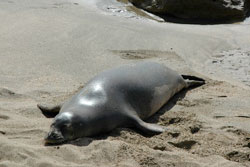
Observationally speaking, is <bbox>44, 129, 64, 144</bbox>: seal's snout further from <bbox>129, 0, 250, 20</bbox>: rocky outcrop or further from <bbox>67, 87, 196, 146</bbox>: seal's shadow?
<bbox>129, 0, 250, 20</bbox>: rocky outcrop

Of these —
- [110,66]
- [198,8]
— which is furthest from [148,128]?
[198,8]

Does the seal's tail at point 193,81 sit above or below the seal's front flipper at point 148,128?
below

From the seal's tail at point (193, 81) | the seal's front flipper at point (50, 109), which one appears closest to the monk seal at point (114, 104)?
the seal's front flipper at point (50, 109)

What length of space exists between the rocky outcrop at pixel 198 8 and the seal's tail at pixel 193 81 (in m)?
4.56

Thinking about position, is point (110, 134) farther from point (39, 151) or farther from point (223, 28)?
point (223, 28)

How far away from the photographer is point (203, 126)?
148 inches

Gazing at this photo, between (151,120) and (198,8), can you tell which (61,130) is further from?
(198,8)

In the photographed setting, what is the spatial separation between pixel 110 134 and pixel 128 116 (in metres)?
0.25

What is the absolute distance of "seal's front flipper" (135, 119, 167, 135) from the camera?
354 cm

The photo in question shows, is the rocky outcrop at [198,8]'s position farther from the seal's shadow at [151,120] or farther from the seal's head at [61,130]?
the seal's head at [61,130]

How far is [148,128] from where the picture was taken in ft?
11.7

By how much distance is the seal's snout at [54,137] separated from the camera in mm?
3174

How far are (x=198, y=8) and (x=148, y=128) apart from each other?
6.38 meters

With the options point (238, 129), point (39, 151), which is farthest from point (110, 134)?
point (238, 129)
